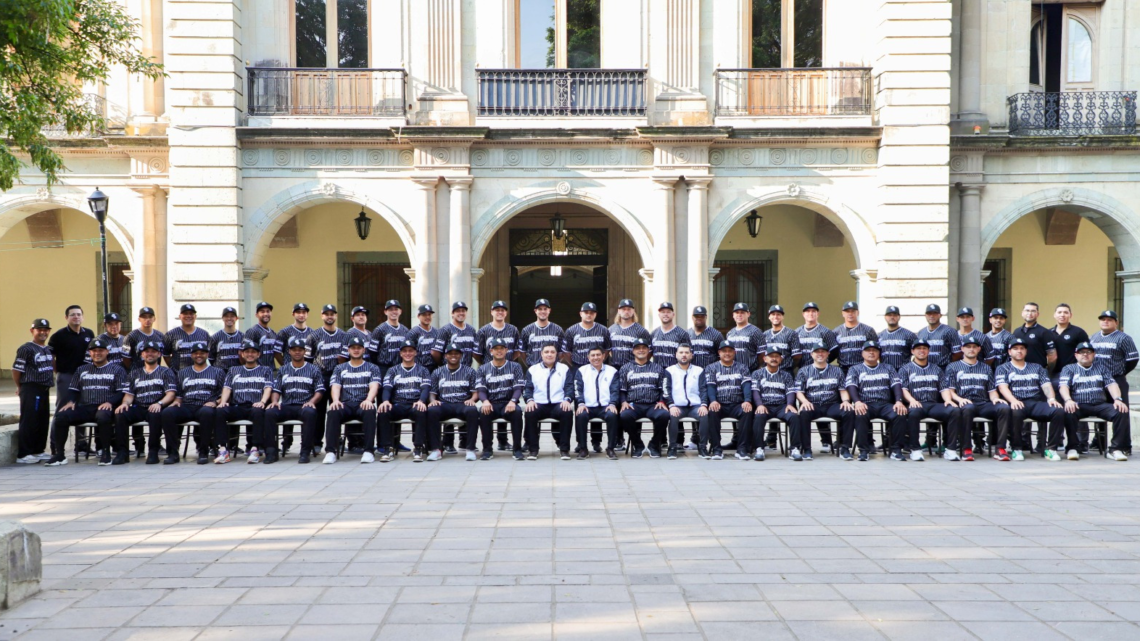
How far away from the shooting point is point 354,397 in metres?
10.6

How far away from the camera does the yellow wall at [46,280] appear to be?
781 inches

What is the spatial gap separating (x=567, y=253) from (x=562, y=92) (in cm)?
463

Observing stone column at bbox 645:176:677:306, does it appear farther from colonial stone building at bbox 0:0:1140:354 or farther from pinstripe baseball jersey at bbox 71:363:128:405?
pinstripe baseball jersey at bbox 71:363:128:405

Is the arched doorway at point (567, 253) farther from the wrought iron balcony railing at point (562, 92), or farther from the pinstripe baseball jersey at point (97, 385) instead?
the pinstripe baseball jersey at point (97, 385)

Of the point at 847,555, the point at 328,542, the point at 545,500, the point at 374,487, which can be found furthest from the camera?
the point at 374,487

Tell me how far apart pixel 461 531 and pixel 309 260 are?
14.1 meters

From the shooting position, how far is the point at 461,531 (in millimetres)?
6430

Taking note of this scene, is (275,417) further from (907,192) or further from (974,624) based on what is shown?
(907,192)

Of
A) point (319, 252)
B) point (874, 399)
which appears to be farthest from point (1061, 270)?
point (319, 252)

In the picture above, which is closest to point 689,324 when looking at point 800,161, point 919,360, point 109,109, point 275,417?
point 800,161

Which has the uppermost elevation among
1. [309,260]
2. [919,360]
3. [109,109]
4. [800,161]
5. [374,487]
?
[109,109]

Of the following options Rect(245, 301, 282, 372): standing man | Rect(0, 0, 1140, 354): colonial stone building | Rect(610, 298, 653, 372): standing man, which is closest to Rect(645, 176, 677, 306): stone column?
Rect(0, 0, 1140, 354): colonial stone building

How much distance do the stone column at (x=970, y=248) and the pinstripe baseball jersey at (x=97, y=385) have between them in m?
13.7

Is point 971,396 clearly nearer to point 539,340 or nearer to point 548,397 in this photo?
point 548,397
